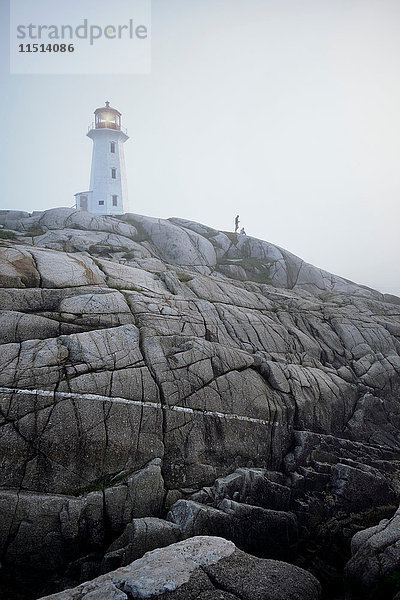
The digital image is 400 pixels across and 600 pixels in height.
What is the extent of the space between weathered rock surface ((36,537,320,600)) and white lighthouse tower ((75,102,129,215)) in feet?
198

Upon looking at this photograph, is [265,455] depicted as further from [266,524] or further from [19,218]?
[19,218]

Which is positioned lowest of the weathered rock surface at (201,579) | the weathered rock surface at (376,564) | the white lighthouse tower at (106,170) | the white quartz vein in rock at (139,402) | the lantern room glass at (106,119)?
the weathered rock surface at (376,564)

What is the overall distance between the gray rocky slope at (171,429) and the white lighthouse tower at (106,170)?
41.0m

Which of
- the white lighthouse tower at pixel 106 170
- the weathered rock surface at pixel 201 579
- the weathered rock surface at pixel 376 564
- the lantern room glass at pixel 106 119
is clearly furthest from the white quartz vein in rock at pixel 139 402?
the lantern room glass at pixel 106 119

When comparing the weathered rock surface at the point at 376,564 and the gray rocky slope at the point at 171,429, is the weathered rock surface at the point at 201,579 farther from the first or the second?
the weathered rock surface at the point at 376,564

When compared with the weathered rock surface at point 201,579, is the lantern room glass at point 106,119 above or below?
above

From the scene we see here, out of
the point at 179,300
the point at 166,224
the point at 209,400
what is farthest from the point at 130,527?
the point at 166,224

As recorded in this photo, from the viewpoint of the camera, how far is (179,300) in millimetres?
27781

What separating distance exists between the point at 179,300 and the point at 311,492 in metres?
15.1

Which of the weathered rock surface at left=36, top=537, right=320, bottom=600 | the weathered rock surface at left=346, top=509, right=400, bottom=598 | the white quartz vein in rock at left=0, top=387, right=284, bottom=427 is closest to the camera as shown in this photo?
the weathered rock surface at left=36, top=537, right=320, bottom=600

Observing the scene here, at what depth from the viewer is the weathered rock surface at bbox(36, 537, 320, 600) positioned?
1076cm

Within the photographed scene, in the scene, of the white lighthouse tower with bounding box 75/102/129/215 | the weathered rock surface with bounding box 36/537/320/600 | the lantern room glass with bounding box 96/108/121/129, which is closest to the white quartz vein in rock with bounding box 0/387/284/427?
the weathered rock surface with bounding box 36/537/320/600

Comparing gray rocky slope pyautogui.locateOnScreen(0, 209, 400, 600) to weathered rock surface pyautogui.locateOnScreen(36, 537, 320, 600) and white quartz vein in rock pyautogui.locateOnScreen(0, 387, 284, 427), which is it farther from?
weathered rock surface pyautogui.locateOnScreen(36, 537, 320, 600)

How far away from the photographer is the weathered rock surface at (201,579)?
10.8 meters
